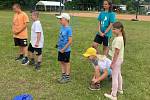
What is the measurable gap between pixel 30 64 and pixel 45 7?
234 feet

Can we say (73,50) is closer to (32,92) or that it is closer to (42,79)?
(42,79)

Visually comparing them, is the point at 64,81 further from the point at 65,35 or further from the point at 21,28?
the point at 21,28

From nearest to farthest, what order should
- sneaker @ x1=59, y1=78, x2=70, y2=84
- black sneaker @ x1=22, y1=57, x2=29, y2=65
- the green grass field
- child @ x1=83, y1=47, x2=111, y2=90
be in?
the green grass field
child @ x1=83, y1=47, x2=111, y2=90
sneaker @ x1=59, y1=78, x2=70, y2=84
black sneaker @ x1=22, y1=57, x2=29, y2=65

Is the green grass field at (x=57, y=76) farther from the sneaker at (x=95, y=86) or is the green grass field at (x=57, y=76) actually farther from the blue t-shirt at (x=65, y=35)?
the blue t-shirt at (x=65, y=35)

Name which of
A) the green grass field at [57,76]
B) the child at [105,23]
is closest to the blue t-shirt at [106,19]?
the child at [105,23]

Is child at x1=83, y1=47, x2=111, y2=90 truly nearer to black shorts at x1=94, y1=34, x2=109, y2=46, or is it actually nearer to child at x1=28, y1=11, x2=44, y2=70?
black shorts at x1=94, y1=34, x2=109, y2=46

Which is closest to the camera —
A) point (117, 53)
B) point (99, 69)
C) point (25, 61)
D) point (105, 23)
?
point (117, 53)

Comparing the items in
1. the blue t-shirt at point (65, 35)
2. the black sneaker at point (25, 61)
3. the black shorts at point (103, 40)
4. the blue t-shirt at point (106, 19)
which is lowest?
the black sneaker at point (25, 61)

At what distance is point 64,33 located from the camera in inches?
289

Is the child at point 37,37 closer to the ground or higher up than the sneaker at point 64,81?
higher up

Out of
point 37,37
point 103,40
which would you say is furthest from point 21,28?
point 103,40

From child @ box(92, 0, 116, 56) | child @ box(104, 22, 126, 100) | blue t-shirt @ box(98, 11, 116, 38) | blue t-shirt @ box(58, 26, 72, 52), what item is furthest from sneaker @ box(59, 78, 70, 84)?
blue t-shirt @ box(98, 11, 116, 38)

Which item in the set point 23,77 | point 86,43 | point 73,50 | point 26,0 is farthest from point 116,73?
point 26,0

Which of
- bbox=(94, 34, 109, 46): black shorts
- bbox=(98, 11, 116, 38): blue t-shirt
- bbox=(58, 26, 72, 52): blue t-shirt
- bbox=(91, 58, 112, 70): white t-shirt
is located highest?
bbox=(98, 11, 116, 38): blue t-shirt
